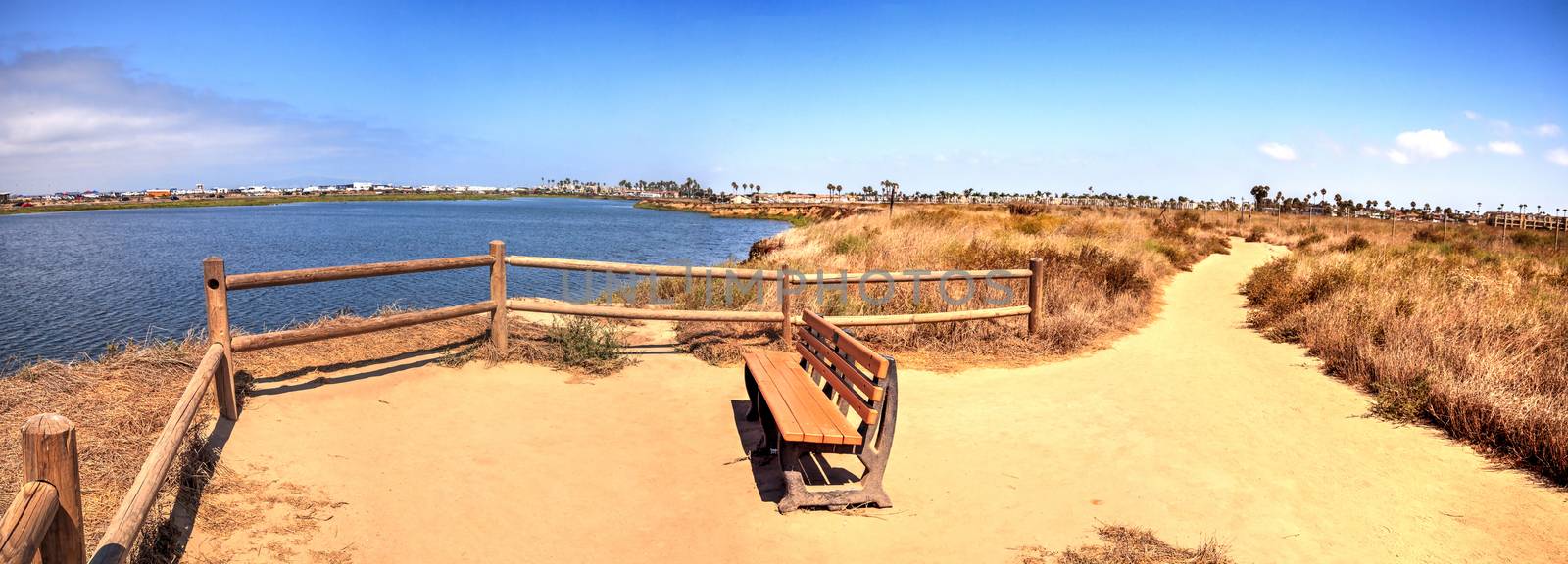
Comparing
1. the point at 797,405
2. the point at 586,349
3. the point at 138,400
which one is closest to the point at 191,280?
the point at 138,400

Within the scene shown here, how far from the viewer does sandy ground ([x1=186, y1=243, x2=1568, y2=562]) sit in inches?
168

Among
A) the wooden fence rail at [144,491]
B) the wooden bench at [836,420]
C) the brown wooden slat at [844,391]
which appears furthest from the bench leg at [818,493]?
the wooden fence rail at [144,491]

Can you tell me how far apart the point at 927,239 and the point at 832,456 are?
1169 cm

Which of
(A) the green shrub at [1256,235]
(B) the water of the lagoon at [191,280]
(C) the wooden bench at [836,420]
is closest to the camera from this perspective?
(C) the wooden bench at [836,420]

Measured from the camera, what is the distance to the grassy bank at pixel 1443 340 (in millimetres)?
5836

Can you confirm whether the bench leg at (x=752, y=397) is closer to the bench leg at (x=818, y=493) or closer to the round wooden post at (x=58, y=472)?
the bench leg at (x=818, y=493)

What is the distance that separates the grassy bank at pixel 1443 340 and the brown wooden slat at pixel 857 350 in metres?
4.68

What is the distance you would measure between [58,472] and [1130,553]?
4.53 meters

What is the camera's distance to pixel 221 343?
5727 millimetres

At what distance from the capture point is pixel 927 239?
16.9 m

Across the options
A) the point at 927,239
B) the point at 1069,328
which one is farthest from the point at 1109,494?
the point at 927,239

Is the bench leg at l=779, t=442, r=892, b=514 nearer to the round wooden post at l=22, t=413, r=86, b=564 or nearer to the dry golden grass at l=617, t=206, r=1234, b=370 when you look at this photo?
the round wooden post at l=22, t=413, r=86, b=564

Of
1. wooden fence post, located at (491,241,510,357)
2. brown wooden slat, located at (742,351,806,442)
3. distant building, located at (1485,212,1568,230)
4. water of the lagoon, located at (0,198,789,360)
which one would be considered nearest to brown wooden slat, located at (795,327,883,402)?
brown wooden slat, located at (742,351,806,442)

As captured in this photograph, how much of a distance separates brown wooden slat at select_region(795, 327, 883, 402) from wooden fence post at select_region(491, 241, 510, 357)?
10.9 ft
